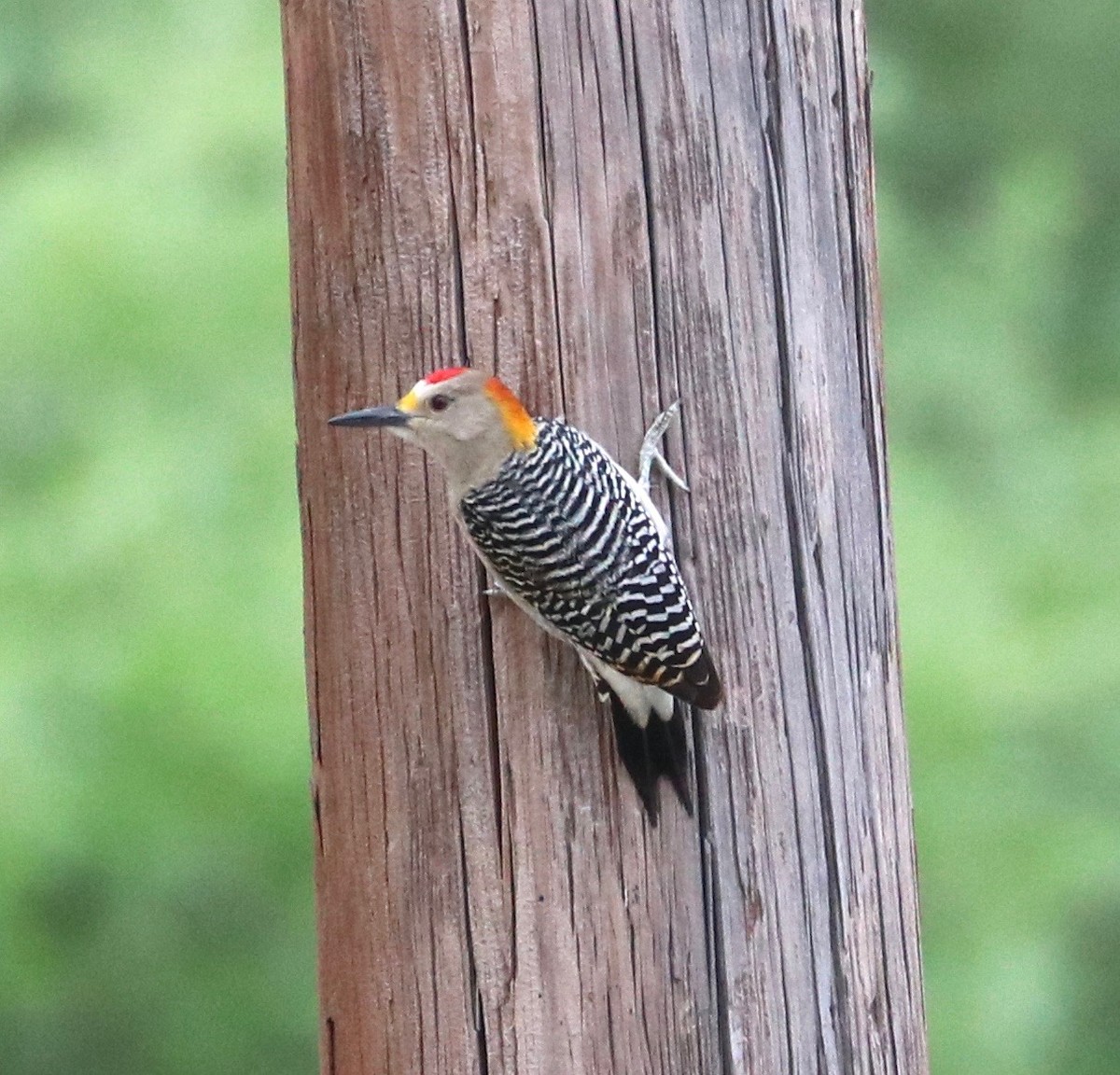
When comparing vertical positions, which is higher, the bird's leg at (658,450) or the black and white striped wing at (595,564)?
the bird's leg at (658,450)

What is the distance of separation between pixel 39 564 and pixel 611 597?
225 centimetres

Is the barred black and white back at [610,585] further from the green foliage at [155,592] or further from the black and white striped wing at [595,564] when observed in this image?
the green foliage at [155,592]

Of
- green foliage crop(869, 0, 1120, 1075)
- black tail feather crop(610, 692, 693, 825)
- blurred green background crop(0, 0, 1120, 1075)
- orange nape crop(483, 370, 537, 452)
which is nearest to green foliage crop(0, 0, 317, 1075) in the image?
blurred green background crop(0, 0, 1120, 1075)

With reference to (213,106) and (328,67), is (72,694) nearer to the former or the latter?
(213,106)

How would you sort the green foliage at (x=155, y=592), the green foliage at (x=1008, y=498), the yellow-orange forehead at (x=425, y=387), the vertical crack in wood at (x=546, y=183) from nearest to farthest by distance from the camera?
the vertical crack in wood at (x=546, y=183), the yellow-orange forehead at (x=425, y=387), the green foliage at (x=155, y=592), the green foliage at (x=1008, y=498)

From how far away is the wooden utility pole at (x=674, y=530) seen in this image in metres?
2.19

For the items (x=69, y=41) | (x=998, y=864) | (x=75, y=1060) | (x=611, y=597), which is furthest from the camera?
(x=69, y=41)

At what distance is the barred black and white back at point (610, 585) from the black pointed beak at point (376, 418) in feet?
0.57

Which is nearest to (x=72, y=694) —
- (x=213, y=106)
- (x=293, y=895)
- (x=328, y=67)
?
(x=293, y=895)

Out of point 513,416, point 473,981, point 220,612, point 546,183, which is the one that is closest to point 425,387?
point 513,416

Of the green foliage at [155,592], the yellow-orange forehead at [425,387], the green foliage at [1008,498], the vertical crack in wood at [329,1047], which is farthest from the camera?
the green foliage at [1008,498]

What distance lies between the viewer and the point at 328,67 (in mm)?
2307

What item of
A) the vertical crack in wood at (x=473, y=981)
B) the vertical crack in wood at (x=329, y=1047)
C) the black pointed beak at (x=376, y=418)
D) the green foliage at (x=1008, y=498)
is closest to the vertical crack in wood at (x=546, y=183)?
the black pointed beak at (x=376, y=418)

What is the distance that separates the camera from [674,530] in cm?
226
